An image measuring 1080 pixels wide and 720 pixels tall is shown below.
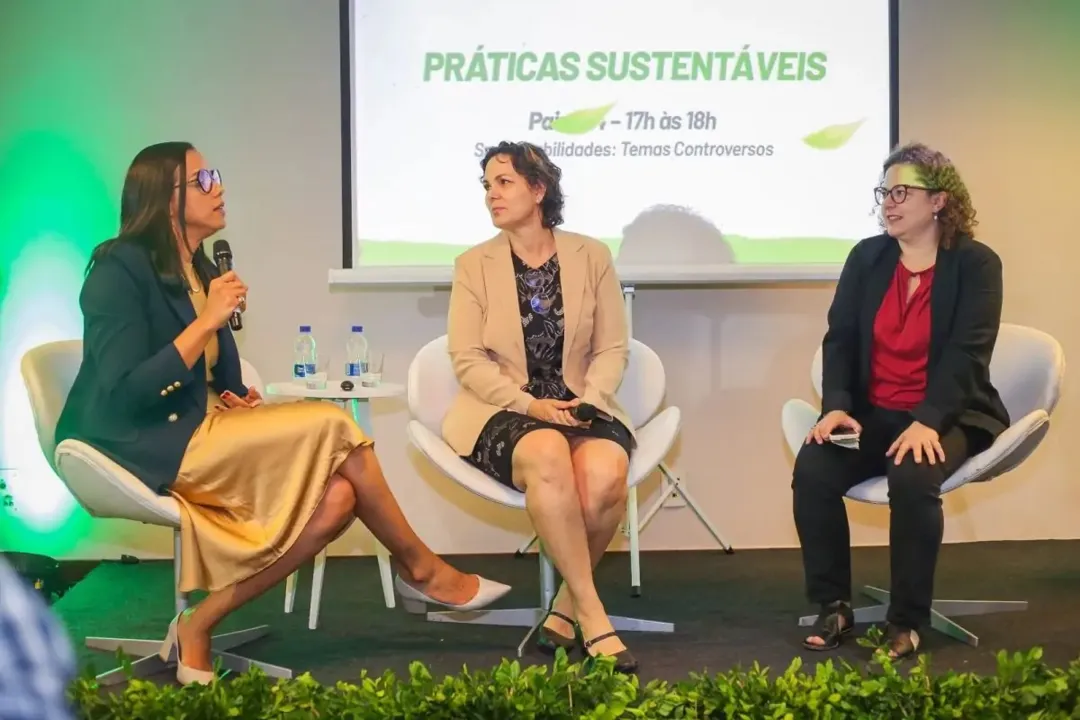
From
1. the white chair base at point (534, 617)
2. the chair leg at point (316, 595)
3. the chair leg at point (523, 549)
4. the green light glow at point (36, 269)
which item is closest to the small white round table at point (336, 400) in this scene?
the chair leg at point (316, 595)

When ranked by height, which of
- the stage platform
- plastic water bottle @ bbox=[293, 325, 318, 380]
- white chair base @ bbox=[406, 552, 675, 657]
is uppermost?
plastic water bottle @ bbox=[293, 325, 318, 380]

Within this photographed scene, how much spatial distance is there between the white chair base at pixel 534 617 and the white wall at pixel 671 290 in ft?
3.22

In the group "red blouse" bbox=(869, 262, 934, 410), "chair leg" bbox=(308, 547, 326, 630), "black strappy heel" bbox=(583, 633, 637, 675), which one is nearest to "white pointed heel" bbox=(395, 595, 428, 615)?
"chair leg" bbox=(308, 547, 326, 630)

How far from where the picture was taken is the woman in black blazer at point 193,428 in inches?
102

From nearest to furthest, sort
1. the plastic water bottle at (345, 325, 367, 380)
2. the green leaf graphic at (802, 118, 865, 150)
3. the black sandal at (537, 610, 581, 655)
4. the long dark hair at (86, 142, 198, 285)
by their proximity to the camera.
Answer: the long dark hair at (86, 142, 198, 285), the black sandal at (537, 610, 581, 655), the plastic water bottle at (345, 325, 367, 380), the green leaf graphic at (802, 118, 865, 150)

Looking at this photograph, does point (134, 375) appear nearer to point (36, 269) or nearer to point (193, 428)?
point (193, 428)

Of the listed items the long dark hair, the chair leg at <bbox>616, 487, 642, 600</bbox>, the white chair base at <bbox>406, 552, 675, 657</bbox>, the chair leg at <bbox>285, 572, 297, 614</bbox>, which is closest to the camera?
the long dark hair

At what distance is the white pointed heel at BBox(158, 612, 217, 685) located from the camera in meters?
2.55

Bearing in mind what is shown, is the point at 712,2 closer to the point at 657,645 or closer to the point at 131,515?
the point at 657,645

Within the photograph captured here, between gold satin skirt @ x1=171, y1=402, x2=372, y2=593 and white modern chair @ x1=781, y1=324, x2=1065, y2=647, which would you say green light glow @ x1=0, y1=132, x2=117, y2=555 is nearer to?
gold satin skirt @ x1=171, y1=402, x2=372, y2=593

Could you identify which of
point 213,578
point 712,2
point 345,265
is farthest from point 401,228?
point 213,578

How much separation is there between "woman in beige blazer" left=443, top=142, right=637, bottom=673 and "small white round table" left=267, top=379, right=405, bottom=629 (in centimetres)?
30

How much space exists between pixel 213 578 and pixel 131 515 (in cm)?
26

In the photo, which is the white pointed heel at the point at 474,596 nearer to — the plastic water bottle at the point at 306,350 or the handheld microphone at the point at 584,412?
the handheld microphone at the point at 584,412
